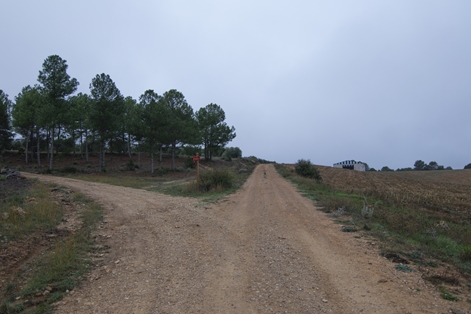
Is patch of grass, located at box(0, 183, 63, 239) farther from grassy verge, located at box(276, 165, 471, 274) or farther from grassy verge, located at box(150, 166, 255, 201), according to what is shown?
grassy verge, located at box(276, 165, 471, 274)

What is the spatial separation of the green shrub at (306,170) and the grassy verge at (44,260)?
25.8 m

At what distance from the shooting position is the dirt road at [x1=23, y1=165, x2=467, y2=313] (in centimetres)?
451

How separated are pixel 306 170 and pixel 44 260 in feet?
98.7

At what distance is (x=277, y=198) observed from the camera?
16219 millimetres

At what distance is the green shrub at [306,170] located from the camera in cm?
3343

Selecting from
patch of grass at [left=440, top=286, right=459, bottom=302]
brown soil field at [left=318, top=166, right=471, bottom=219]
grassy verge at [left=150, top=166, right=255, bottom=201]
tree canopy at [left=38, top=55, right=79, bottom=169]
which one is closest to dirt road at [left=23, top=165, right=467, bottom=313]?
patch of grass at [left=440, top=286, right=459, bottom=302]

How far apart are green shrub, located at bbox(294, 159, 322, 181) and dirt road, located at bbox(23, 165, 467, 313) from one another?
23869 millimetres

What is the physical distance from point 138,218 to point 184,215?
1.65m

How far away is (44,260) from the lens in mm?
6543

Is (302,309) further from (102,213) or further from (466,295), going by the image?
(102,213)

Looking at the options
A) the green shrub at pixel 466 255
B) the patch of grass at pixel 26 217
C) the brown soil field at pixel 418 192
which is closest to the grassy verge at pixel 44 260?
the patch of grass at pixel 26 217

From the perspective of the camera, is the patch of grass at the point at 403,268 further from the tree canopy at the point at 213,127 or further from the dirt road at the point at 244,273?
the tree canopy at the point at 213,127

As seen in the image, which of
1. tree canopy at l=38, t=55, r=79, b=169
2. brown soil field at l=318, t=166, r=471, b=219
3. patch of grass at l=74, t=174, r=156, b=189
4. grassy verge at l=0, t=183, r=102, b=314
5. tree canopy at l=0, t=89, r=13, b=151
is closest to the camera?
grassy verge at l=0, t=183, r=102, b=314

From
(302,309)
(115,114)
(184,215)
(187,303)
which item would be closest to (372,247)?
(302,309)
